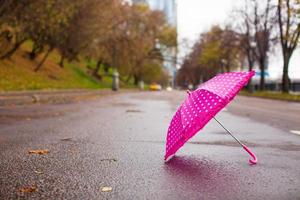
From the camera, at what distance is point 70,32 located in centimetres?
3825

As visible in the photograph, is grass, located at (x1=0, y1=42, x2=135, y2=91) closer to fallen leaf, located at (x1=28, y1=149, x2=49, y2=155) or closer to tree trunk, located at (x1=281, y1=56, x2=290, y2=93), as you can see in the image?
tree trunk, located at (x1=281, y1=56, x2=290, y2=93)

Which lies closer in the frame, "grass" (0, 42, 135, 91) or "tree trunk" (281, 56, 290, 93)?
"grass" (0, 42, 135, 91)

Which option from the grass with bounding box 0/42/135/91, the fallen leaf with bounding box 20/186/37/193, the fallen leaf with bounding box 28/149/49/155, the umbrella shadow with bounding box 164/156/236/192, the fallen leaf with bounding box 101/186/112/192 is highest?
the grass with bounding box 0/42/135/91

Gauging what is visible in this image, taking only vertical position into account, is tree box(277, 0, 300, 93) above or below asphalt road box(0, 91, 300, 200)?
above

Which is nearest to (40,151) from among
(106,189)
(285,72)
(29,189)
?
(29,189)

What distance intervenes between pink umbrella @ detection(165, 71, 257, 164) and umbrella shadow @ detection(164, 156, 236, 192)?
27cm

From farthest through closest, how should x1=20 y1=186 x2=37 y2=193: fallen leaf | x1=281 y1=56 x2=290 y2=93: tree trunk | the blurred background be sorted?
x1=281 y1=56 x2=290 y2=93: tree trunk → the blurred background → x1=20 y1=186 x2=37 y2=193: fallen leaf

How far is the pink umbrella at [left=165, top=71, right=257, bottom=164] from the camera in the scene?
5.16m

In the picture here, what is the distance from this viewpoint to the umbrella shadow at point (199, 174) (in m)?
4.37

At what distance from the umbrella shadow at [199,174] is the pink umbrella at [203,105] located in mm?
266

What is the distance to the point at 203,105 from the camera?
5.27 m

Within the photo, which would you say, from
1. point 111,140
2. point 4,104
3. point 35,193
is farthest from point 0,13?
point 35,193

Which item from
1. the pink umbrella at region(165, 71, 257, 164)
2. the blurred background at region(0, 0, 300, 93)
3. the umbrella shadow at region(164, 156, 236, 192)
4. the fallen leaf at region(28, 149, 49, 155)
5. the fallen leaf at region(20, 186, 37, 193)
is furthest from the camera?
the blurred background at region(0, 0, 300, 93)

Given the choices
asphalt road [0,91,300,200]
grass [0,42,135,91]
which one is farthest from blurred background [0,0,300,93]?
asphalt road [0,91,300,200]
